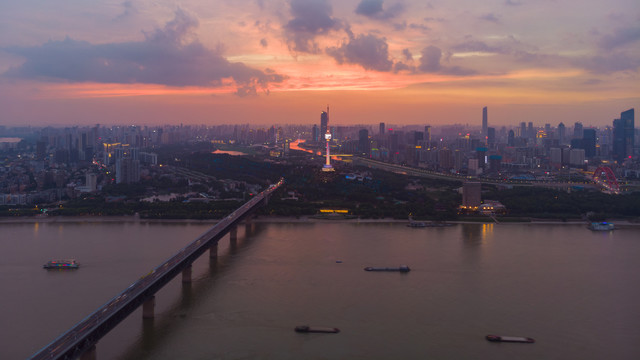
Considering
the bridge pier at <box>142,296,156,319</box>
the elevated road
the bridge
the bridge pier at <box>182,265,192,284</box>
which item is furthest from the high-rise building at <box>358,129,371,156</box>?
the bridge pier at <box>142,296,156,319</box>

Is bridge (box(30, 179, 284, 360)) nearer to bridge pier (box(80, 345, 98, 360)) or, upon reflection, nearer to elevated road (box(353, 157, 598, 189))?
bridge pier (box(80, 345, 98, 360))

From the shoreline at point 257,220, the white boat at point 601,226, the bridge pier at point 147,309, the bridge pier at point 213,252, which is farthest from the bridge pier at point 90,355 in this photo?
the white boat at point 601,226

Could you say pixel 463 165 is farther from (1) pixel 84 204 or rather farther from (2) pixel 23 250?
(2) pixel 23 250

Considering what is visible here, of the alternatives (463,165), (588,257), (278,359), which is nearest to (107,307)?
(278,359)

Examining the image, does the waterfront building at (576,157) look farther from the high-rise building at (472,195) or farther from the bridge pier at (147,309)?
the bridge pier at (147,309)

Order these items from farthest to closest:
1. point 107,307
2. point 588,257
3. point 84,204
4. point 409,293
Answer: point 84,204 < point 588,257 < point 409,293 < point 107,307

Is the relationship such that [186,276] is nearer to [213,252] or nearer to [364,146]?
[213,252]
